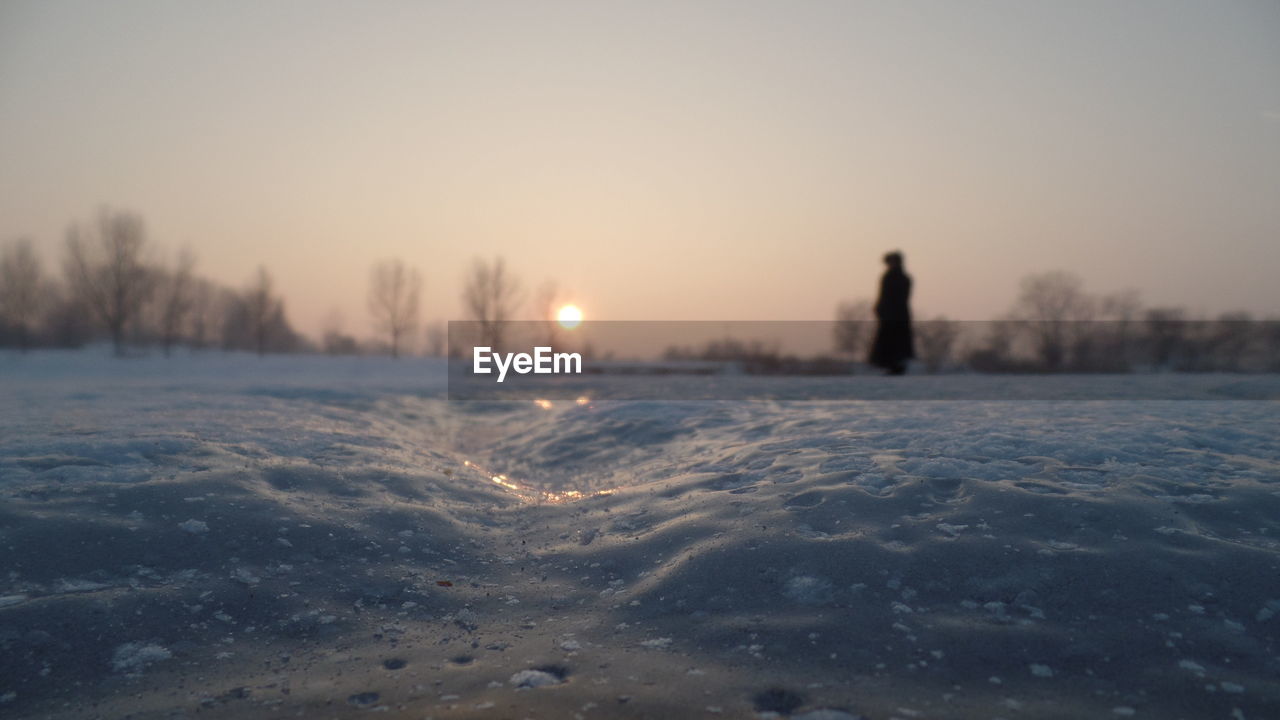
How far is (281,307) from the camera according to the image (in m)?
49.0

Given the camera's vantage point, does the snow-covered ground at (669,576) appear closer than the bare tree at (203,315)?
Yes

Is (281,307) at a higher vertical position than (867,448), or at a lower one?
higher

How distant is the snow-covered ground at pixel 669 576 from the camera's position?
305 cm

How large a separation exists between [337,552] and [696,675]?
2754 mm

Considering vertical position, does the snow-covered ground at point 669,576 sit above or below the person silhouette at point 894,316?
below

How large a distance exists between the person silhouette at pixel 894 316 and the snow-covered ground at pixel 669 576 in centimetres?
968

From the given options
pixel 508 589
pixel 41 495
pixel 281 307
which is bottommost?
pixel 508 589

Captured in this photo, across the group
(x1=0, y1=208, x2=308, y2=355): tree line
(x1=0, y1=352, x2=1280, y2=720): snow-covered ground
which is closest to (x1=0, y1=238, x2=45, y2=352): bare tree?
(x1=0, y1=208, x2=308, y2=355): tree line

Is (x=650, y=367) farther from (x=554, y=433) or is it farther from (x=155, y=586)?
(x=155, y=586)

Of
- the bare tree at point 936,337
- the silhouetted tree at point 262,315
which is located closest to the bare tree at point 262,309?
the silhouetted tree at point 262,315

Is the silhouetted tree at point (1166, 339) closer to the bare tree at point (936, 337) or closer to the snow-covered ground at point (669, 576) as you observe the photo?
the bare tree at point (936, 337)

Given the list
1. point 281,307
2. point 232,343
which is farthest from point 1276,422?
point 232,343

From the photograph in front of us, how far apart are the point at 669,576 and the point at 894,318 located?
46.0ft

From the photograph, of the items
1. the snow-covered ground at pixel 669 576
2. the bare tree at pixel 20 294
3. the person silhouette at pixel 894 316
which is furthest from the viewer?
the bare tree at pixel 20 294
